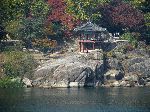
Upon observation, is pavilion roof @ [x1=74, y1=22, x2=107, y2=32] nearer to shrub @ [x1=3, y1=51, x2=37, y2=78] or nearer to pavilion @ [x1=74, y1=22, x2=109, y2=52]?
pavilion @ [x1=74, y1=22, x2=109, y2=52]

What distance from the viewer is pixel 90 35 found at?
12012 centimetres

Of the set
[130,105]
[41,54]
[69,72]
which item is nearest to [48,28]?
[41,54]

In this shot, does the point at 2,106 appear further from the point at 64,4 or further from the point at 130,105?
the point at 64,4

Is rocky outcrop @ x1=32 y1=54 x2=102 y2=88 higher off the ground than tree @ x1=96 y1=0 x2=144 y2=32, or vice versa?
tree @ x1=96 y1=0 x2=144 y2=32

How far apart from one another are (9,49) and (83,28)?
15.4 meters

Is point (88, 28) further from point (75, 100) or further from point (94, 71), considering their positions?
point (75, 100)

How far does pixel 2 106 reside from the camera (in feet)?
246

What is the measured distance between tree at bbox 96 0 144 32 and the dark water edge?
2267cm

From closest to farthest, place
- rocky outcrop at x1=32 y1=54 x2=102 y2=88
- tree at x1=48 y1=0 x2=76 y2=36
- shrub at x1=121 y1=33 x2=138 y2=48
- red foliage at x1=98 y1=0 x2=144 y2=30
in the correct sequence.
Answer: rocky outcrop at x1=32 y1=54 x2=102 y2=88
shrub at x1=121 y1=33 x2=138 y2=48
tree at x1=48 y1=0 x2=76 y2=36
red foliage at x1=98 y1=0 x2=144 y2=30

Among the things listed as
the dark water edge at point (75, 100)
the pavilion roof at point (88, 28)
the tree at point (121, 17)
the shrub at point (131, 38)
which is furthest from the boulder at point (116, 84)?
the tree at point (121, 17)

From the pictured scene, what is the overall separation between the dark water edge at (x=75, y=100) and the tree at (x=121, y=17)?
22670 millimetres

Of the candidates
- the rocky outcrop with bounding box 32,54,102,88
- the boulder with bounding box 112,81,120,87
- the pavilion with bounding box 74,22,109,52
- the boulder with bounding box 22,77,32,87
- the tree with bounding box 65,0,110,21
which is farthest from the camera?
the tree with bounding box 65,0,110,21

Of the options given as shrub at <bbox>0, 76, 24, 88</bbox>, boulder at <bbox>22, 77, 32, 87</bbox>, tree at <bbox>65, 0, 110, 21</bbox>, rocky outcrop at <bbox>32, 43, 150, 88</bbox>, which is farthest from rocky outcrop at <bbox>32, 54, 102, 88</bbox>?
tree at <bbox>65, 0, 110, 21</bbox>

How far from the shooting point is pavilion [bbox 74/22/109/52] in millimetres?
118875
